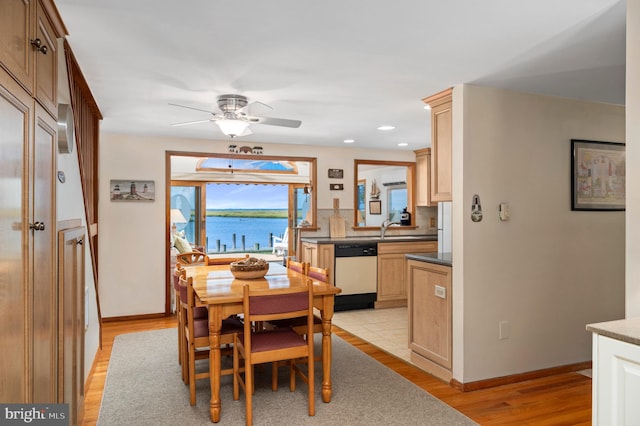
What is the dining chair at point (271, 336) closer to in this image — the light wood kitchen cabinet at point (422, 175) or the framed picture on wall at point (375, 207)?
the light wood kitchen cabinet at point (422, 175)

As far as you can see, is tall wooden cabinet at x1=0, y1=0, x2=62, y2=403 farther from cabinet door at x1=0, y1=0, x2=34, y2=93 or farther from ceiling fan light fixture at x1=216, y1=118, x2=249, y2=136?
ceiling fan light fixture at x1=216, y1=118, x2=249, y2=136

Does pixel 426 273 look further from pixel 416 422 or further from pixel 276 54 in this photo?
pixel 276 54

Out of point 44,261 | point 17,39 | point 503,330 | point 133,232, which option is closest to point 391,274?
point 503,330

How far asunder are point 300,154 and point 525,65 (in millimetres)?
3704

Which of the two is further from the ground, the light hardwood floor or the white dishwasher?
the white dishwasher

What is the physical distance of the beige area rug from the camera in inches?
108

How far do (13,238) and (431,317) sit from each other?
2.97 meters

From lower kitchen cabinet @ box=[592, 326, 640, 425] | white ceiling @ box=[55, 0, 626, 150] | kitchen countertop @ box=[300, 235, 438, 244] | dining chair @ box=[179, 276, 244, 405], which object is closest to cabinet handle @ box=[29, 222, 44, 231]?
white ceiling @ box=[55, 0, 626, 150]

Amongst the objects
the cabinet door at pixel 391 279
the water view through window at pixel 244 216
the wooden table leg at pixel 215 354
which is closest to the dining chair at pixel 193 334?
the wooden table leg at pixel 215 354

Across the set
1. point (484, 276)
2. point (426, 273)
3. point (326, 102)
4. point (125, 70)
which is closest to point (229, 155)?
point (326, 102)

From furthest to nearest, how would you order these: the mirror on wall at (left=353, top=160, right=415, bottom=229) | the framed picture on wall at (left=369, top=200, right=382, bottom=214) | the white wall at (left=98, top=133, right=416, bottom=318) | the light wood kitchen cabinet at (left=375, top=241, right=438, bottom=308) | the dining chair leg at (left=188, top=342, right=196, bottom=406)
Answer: the framed picture on wall at (left=369, top=200, right=382, bottom=214) < the mirror on wall at (left=353, top=160, right=415, bottom=229) < the light wood kitchen cabinet at (left=375, top=241, right=438, bottom=308) < the white wall at (left=98, top=133, right=416, bottom=318) < the dining chair leg at (left=188, top=342, right=196, bottom=406)

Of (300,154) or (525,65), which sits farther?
(300,154)

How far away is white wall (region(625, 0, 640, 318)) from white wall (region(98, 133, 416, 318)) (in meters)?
4.65

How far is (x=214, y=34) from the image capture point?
7.53ft
